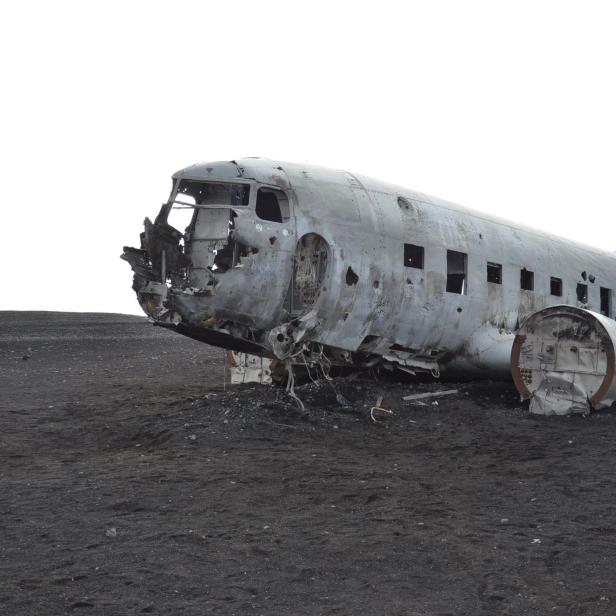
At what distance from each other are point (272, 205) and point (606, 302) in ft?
36.6

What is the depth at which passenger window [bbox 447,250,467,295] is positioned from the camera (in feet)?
47.4

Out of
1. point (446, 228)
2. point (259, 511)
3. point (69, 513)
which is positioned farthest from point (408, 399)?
point (69, 513)

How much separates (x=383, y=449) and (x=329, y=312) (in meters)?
2.37

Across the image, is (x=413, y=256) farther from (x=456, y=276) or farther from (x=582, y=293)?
(x=582, y=293)

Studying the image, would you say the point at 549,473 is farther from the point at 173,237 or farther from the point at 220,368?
the point at 220,368

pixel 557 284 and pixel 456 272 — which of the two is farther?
pixel 557 284

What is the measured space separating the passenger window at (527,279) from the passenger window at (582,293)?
241cm

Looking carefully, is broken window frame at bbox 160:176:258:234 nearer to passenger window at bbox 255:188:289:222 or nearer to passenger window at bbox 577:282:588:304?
passenger window at bbox 255:188:289:222

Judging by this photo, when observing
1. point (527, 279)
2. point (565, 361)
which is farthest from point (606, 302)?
point (565, 361)

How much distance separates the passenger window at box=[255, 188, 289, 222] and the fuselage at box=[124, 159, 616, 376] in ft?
0.07

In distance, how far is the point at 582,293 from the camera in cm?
1816

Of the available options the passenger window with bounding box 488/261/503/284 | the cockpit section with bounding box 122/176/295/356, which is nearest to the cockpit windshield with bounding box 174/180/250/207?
the cockpit section with bounding box 122/176/295/356

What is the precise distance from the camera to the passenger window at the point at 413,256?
13.5 metres

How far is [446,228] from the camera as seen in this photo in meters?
14.2
